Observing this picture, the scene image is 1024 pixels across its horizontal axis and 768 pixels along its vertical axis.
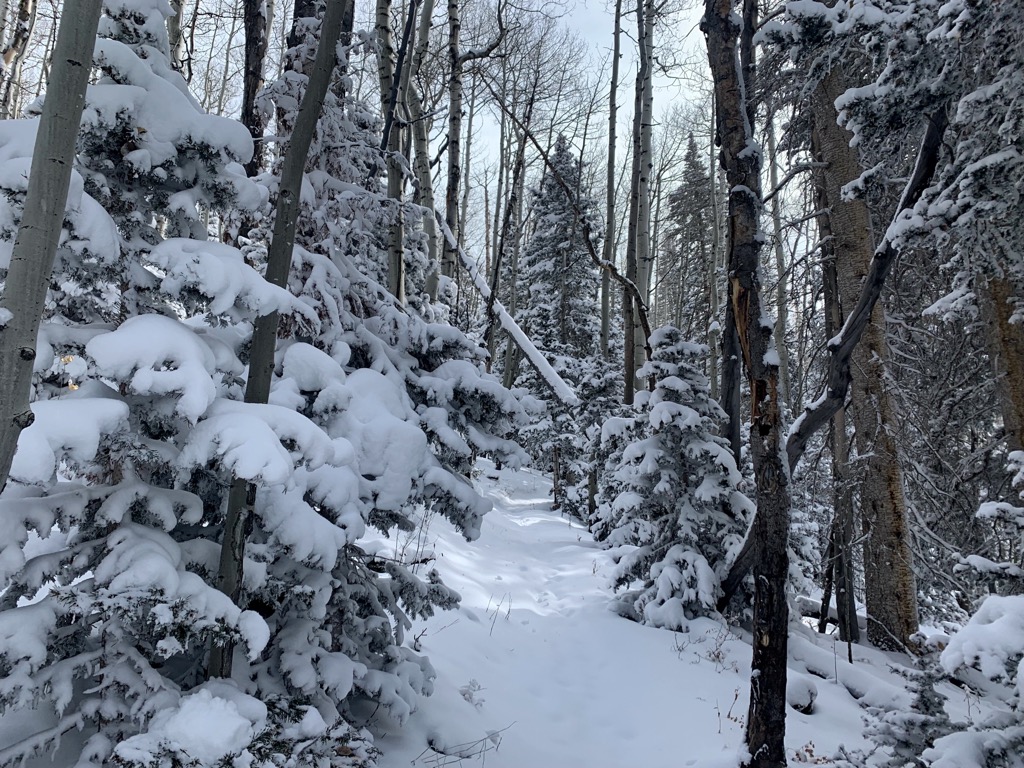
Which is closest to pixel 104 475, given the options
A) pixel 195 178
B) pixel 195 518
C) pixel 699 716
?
pixel 195 518

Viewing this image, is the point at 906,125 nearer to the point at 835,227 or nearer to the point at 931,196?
the point at 931,196

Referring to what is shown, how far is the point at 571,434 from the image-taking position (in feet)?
61.0

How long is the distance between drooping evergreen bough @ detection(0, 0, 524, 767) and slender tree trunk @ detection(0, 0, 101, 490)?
294 millimetres

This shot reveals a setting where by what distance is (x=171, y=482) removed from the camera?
114 inches

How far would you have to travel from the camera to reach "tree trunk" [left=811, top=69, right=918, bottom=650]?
264 inches

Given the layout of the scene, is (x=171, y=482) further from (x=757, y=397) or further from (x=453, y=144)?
(x=453, y=144)

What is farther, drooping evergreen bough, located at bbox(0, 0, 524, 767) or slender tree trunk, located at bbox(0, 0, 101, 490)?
drooping evergreen bough, located at bbox(0, 0, 524, 767)

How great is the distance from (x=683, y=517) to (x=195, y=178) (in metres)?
6.29

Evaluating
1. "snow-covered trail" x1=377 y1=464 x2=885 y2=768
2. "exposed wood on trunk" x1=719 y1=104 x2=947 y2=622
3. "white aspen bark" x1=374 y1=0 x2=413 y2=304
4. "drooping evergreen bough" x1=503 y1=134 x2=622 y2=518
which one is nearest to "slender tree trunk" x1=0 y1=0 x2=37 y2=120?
"white aspen bark" x1=374 y1=0 x2=413 y2=304

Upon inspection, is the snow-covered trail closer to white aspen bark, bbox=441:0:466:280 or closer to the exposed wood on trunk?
the exposed wood on trunk

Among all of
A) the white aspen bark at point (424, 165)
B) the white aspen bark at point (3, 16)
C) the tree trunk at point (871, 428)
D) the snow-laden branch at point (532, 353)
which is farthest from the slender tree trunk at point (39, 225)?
the white aspen bark at point (3, 16)

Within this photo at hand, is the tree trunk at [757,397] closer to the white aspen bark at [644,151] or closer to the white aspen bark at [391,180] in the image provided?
the white aspen bark at [391,180]

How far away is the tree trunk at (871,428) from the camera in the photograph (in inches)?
264

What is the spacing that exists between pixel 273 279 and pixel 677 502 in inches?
229
